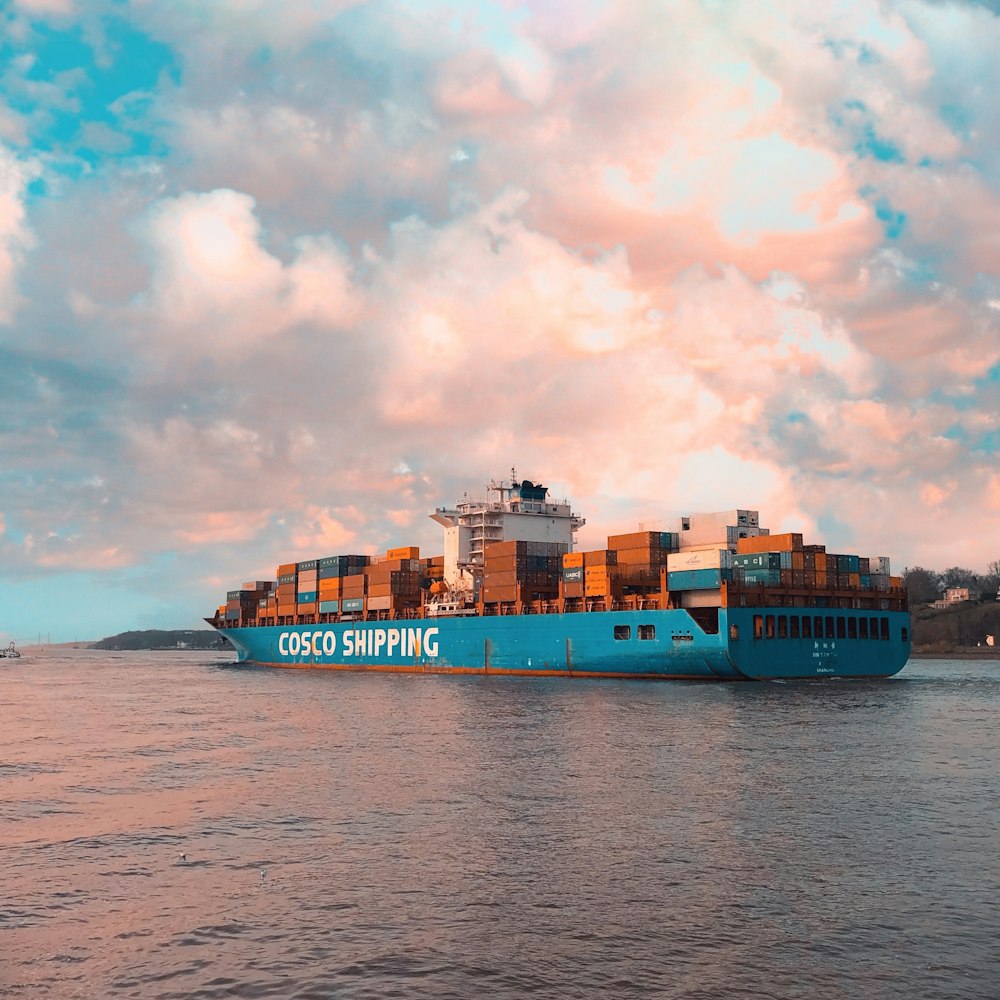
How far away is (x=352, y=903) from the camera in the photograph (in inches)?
612

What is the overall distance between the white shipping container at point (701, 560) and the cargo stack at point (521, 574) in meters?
12.6

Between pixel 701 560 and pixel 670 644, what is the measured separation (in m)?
5.86

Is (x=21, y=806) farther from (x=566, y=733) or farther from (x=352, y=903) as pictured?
(x=566, y=733)

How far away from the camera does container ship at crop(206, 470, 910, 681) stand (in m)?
60.8

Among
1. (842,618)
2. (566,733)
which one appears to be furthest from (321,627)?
(566,733)

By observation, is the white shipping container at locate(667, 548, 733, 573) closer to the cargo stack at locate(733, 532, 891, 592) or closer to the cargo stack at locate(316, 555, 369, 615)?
the cargo stack at locate(733, 532, 891, 592)

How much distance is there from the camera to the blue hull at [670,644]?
60.1 m

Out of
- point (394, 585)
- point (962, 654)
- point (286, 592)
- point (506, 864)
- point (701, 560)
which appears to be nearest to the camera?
point (506, 864)

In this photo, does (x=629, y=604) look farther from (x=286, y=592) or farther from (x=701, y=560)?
(x=286, y=592)

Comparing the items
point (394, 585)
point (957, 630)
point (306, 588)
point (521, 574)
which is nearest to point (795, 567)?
point (521, 574)

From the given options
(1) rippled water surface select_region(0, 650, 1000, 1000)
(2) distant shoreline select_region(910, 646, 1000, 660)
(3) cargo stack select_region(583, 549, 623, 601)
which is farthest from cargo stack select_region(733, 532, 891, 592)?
(2) distant shoreline select_region(910, 646, 1000, 660)

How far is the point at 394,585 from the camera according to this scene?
86875 mm

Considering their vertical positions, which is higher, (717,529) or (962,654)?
(717,529)

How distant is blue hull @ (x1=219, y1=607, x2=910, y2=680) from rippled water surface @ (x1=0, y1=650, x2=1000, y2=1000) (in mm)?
22011
